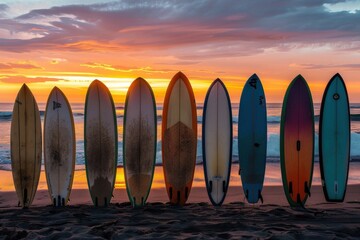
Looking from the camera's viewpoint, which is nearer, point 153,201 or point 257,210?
point 257,210

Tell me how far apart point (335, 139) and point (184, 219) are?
253cm

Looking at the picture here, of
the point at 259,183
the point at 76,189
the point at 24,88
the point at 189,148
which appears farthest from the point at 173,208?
the point at 24,88

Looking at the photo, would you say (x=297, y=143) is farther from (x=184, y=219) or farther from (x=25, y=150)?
(x=25, y=150)

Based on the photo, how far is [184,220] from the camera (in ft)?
14.9

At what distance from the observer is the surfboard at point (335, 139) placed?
227 inches

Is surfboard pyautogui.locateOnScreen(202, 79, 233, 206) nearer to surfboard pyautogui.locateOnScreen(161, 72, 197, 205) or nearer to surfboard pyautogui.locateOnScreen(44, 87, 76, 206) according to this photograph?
surfboard pyautogui.locateOnScreen(161, 72, 197, 205)

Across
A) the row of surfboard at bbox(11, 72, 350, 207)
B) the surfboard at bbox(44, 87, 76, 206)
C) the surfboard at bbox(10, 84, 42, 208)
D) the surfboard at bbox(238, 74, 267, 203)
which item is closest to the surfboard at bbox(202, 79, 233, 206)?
the row of surfboard at bbox(11, 72, 350, 207)

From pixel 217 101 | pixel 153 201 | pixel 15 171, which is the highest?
pixel 217 101

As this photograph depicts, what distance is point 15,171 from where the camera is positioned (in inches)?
227

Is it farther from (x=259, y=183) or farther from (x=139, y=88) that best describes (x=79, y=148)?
(x=259, y=183)

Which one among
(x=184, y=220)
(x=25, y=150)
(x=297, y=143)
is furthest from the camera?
(x=25, y=150)

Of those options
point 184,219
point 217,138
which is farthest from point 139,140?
point 184,219

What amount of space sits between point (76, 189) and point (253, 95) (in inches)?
124

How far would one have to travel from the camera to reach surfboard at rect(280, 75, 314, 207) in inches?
221
